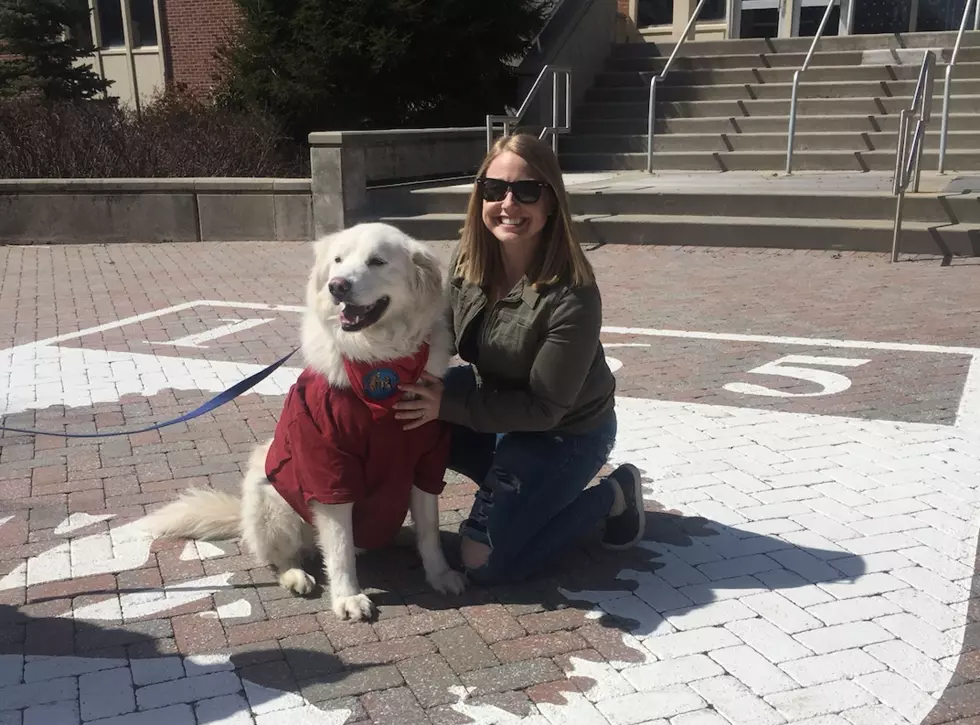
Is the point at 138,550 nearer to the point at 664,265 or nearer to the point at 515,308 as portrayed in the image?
the point at 515,308

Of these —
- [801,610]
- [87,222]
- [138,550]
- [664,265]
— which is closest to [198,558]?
[138,550]

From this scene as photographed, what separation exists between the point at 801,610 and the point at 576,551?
909 millimetres

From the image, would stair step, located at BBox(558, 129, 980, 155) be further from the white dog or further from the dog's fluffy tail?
the dog's fluffy tail

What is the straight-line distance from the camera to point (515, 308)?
3242 millimetres

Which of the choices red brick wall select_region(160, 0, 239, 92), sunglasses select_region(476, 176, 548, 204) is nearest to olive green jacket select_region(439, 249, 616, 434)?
sunglasses select_region(476, 176, 548, 204)

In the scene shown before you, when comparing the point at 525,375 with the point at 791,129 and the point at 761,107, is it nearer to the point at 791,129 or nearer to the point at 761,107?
the point at 791,129

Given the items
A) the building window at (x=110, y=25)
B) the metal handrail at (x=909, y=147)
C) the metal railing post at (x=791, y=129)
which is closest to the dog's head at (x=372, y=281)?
the metal handrail at (x=909, y=147)

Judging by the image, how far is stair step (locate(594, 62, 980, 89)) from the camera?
44.8 ft

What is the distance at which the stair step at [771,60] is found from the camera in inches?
550

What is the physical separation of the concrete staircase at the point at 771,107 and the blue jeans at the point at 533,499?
10503mm

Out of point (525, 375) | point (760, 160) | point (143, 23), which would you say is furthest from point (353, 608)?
point (143, 23)

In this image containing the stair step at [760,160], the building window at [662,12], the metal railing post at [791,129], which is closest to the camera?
the stair step at [760,160]

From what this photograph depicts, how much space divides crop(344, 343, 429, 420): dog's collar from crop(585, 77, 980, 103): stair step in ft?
40.3

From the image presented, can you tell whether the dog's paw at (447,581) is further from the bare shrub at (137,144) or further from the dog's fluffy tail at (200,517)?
the bare shrub at (137,144)
